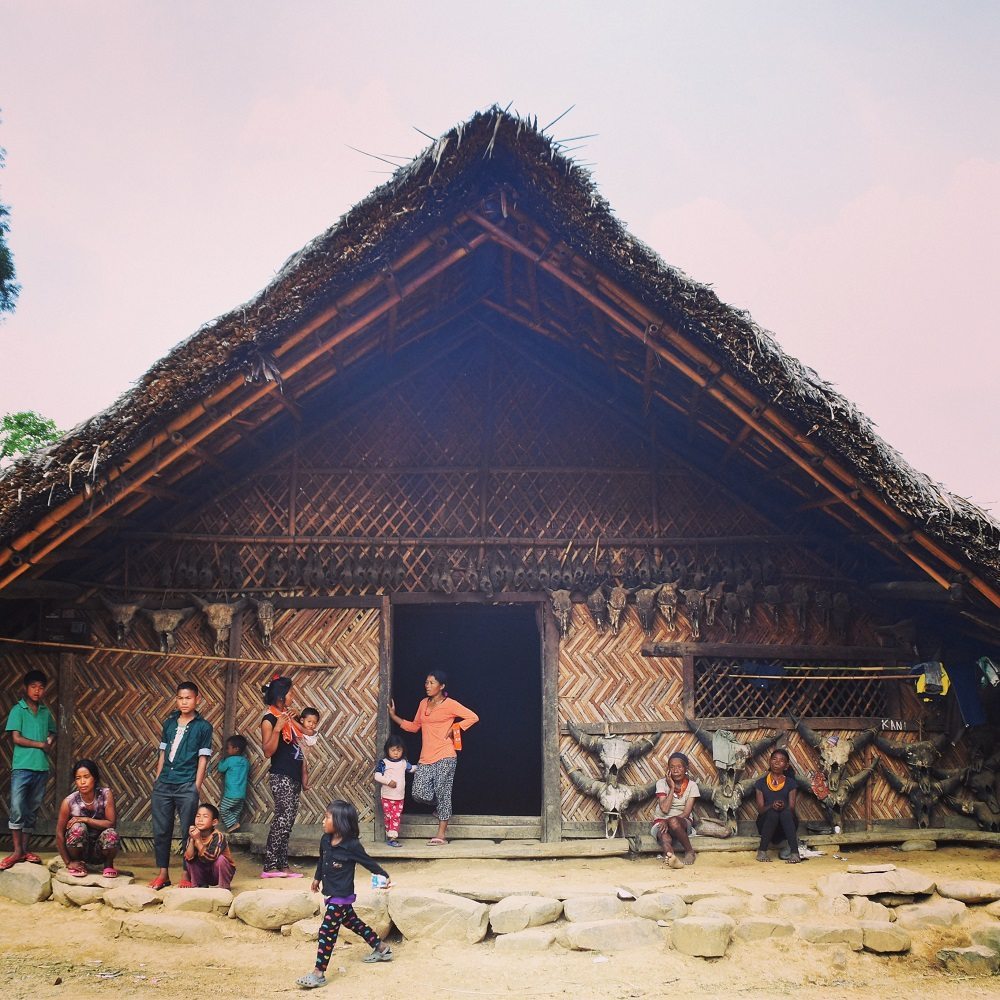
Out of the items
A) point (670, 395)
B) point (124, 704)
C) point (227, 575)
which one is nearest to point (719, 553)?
point (670, 395)

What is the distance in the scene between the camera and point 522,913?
4590 mm

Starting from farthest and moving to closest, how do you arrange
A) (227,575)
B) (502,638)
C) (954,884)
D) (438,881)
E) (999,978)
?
(502,638), (227,575), (438,881), (954,884), (999,978)

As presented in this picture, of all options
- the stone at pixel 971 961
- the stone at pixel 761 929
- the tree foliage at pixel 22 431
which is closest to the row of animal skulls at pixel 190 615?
the stone at pixel 761 929

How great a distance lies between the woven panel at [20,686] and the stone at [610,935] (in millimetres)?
4179

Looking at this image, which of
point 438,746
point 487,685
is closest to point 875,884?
point 438,746

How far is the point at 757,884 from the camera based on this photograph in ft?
16.7

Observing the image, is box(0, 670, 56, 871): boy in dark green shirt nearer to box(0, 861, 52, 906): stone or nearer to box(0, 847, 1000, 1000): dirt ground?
box(0, 861, 52, 906): stone

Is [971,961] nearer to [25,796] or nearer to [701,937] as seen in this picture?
[701,937]

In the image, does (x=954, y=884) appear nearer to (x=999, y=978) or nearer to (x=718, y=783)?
(x=999, y=978)

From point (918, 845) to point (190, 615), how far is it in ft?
19.6

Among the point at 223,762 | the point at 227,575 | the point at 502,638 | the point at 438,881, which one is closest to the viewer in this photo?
the point at 438,881

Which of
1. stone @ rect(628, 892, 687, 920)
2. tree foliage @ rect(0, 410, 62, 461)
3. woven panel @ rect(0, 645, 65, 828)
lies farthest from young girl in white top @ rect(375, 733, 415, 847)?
tree foliage @ rect(0, 410, 62, 461)

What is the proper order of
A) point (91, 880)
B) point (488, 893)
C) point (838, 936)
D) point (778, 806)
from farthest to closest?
point (778, 806)
point (91, 880)
point (488, 893)
point (838, 936)

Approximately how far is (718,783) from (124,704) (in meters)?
4.67
